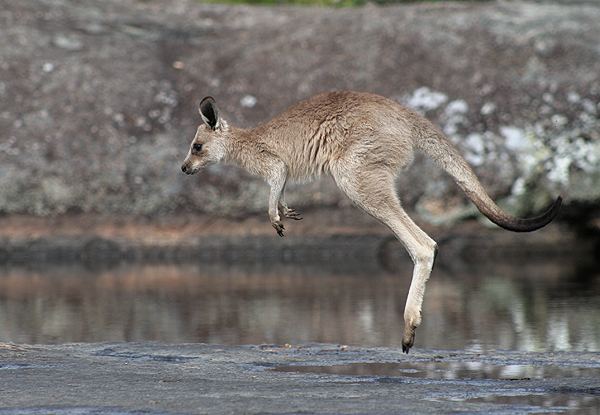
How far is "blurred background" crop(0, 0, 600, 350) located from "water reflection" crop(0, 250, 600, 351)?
0.09 meters

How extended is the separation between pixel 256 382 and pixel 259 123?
28.3ft

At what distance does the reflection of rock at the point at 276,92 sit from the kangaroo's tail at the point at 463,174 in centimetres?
580

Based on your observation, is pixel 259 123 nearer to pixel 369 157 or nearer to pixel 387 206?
pixel 369 157

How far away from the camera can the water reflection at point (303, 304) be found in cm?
597

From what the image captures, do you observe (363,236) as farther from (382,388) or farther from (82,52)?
(382,388)

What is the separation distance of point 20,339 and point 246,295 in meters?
2.72

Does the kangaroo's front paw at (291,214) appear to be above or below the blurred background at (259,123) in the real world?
below

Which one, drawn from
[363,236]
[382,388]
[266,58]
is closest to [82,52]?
[266,58]

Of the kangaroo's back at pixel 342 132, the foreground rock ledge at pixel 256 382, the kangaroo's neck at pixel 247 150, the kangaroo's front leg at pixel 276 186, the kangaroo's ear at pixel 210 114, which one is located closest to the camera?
the foreground rock ledge at pixel 256 382

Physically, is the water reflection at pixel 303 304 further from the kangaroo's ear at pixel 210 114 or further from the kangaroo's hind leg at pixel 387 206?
the kangaroo's ear at pixel 210 114

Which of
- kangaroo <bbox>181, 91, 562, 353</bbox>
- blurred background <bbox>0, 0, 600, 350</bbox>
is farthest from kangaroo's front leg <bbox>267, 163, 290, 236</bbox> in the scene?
blurred background <bbox>0, 0, 600, 350</bbox>

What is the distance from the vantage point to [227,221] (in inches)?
476

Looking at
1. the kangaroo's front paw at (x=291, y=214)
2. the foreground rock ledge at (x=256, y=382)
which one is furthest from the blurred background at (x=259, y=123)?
the foreground rock ledge at (x=256, y=382)

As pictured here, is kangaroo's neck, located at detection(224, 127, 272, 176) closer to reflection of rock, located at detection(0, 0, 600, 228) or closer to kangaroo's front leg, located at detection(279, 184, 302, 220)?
kangaroo's front leg, located at detection(279, 184, 302, 220)
